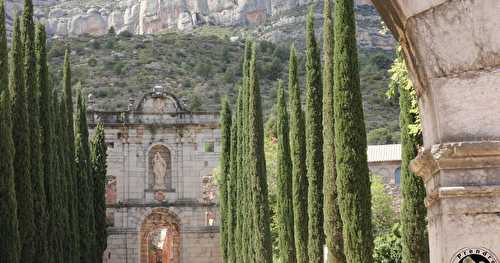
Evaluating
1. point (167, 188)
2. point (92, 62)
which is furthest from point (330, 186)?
point (92, 62)

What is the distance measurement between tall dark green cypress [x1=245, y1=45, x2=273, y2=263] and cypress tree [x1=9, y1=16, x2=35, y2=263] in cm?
819

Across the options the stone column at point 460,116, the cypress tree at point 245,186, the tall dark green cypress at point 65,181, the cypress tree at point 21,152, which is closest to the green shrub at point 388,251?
the cypress tree at point 245,186

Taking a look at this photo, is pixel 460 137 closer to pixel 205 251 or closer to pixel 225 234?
pixel 225 234

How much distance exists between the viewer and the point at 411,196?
17828mm

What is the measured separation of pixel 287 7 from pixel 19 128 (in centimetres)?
8631

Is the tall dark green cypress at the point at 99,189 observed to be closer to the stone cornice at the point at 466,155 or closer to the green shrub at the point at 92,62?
the stone cornice at the point at 466,155

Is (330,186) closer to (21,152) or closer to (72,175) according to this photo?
(21,152)

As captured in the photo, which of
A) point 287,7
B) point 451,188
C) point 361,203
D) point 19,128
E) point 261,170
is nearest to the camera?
point 451,188

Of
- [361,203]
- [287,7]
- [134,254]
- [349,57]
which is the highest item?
[287,7]

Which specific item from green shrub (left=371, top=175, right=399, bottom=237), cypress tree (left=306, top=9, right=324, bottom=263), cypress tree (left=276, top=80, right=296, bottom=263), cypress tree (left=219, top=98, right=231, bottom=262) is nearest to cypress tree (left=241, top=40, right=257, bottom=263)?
cypress tree (left=276, top=80, right=296, bottom=263)

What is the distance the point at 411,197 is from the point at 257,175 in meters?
13.1

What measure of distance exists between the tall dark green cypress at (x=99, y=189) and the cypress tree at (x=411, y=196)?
23.1 m

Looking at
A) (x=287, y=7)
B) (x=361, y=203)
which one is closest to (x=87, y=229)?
(x=361, y=203)

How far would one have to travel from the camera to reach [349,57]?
19.1 m
